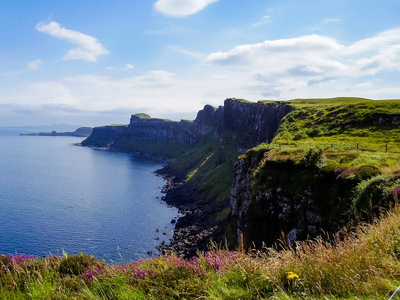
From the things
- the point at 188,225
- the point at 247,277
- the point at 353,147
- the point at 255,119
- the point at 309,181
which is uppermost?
the point at 255,119

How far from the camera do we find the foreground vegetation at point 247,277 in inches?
265

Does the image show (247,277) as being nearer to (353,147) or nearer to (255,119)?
(353,147)

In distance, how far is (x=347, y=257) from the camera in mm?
7512

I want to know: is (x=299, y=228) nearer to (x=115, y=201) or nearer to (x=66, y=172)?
(x=115, y=201)

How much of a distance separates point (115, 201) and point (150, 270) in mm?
121106

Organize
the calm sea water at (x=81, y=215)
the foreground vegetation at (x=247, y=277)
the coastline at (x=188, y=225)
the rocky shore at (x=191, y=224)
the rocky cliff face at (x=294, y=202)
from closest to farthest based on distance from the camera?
the foreground vegetation at (x=247, y=277) → the rocky cliff face at (x=294, y=202) → the calm sea water at (x=81, y=215) → the coastline at (x=188, y=225) → the rocky shore at (x=191, y=224)

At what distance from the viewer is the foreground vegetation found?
6.73 m

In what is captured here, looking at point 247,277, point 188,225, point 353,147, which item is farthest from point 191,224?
point 247,277

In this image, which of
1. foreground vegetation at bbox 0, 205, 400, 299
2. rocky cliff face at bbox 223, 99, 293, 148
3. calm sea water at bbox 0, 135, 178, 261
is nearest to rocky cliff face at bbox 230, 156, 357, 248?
foreground vegetation at bbox 0, 205, 400, 299

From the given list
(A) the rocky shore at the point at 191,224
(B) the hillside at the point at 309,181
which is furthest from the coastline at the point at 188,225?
(B) the hillside at the point at 309,181

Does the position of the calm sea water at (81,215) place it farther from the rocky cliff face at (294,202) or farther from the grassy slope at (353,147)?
the grassy slope at (353,147)

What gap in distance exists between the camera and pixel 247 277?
26.1 feet

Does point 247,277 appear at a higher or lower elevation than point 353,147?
lower

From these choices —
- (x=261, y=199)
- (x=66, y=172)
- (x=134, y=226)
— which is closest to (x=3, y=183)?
(x=66, y=172)
